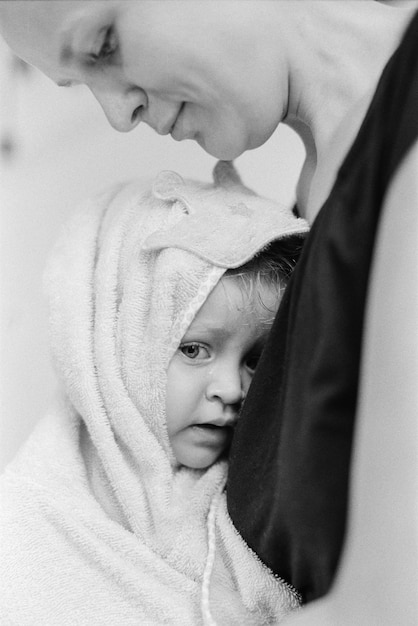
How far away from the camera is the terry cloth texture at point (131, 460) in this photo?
71 centimetres

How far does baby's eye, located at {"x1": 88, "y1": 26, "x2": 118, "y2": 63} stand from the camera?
2.36 ft

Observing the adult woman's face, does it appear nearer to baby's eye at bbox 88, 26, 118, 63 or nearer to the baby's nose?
baby's eye at bbox 88, 26, 118, 63

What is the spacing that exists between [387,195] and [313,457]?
7.2 inches

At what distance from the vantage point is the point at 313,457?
53cm

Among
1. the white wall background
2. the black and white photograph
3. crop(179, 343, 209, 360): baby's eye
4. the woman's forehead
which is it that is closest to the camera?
the black and white photograph

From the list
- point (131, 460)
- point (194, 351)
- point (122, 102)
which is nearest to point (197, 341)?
point (194, 351)

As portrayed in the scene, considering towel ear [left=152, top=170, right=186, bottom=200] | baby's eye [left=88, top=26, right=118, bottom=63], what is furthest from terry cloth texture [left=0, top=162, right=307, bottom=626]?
baby's eye [left=88, top=26, right=118, bottom=63]

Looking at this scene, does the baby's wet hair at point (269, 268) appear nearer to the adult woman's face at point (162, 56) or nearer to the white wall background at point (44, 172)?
the adult woman's face at point (162, 56)

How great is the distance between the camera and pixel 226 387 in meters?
0.76

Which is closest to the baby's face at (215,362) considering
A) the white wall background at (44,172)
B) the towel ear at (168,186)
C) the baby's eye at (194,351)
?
the baby's eye at (194,351)

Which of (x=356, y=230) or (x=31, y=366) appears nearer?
(x=356, y=230)

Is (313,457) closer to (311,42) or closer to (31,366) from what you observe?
(311,42)

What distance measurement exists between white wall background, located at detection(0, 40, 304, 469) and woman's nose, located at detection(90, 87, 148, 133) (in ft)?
2.12

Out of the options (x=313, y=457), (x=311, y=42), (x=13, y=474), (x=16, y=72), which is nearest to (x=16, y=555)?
(x=13, y=474)
